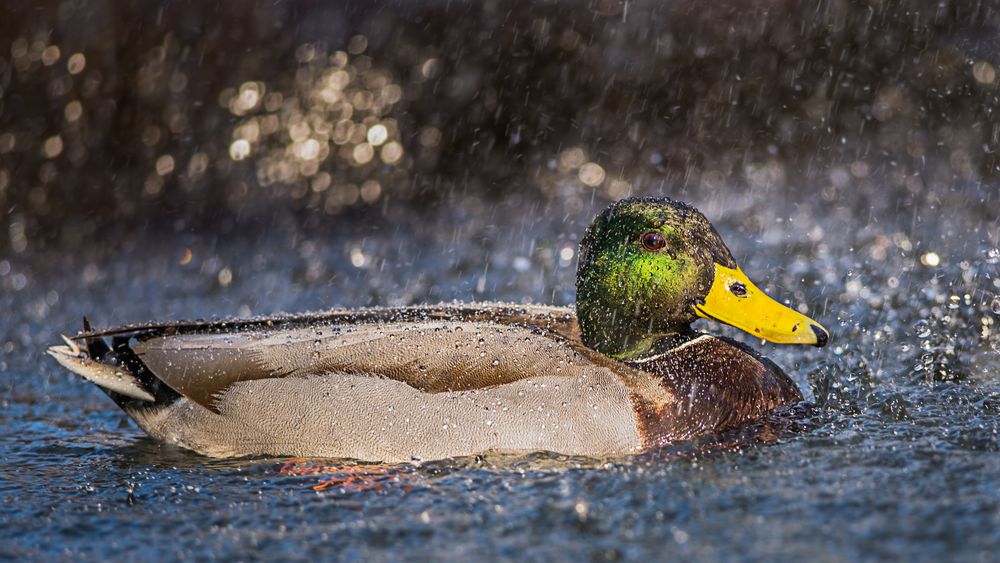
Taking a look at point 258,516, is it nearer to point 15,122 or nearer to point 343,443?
point 343,443

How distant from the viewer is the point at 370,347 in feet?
18.9

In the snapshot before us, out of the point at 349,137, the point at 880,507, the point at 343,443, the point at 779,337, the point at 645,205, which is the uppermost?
the point at 349,137

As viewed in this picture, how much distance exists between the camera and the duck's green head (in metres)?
5.76

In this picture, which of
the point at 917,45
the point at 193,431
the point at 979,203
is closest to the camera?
the point at 193,431

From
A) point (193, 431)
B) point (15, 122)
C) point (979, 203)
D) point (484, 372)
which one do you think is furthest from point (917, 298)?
point (15, 122)

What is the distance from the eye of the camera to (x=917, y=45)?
1039 centimetres

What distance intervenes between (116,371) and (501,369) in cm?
198

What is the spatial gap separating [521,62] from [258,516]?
6.67 meters

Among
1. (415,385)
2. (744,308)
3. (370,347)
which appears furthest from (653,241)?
(370,347)

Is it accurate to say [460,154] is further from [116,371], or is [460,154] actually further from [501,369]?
[501,369]

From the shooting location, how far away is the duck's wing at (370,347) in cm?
561

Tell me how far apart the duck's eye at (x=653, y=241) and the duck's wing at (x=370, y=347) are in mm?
583

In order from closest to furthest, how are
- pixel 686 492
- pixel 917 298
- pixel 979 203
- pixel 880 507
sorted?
1. pixel 880 507
2. pixel 686 492
3. pixel 917 298
4. pixel 979 203

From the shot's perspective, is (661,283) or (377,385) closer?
(377,385)
